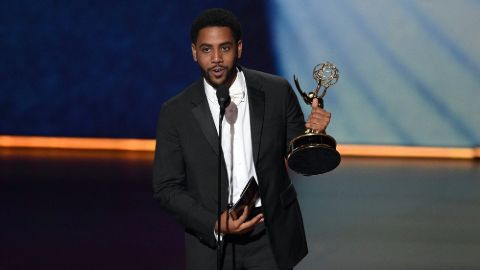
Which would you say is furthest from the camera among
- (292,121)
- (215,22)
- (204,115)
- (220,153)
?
(292,121)

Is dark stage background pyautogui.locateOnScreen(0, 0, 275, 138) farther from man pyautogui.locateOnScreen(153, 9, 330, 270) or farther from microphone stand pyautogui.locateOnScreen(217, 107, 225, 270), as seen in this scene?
microphone stand pyautogui.locateOnScreen(217, 107, 225, 270)

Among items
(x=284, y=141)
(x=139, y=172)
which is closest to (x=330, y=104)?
(x=139, y=172)

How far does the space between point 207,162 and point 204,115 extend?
14 cm

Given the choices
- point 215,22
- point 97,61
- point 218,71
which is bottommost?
point 218,71

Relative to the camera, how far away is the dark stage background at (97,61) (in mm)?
8578

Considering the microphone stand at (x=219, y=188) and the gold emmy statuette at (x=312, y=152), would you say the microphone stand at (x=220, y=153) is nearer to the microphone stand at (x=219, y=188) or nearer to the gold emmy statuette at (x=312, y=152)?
the microphone stand at (x=219, y=188)

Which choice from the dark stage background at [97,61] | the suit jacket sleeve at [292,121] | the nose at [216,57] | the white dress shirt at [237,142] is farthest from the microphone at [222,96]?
the dark stage background at [97,61]

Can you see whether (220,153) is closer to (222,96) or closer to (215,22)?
(222,96)

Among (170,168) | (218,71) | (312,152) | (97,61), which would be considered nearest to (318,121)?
(312,152)

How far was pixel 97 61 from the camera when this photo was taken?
28.8 ft

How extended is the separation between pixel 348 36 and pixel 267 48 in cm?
75

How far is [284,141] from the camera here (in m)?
2.79

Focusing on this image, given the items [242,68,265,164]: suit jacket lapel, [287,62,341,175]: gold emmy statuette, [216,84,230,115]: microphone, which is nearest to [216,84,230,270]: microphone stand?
[216,84,230,115]: microphone

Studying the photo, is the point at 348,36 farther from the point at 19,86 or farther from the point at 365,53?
the point at 19,86
